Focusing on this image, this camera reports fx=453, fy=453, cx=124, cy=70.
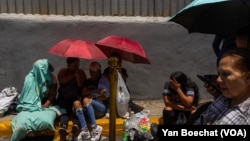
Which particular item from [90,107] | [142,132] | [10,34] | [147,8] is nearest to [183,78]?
[142,132]

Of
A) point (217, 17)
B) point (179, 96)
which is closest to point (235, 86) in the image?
point (217, 17)

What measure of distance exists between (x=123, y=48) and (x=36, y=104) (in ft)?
4.37

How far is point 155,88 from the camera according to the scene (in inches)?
274

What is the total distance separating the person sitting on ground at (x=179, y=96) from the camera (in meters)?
5.47

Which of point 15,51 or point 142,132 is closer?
point 142,132

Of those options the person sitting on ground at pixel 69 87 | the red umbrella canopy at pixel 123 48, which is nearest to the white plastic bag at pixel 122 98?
the red umbrella canopy at pixel 123 48

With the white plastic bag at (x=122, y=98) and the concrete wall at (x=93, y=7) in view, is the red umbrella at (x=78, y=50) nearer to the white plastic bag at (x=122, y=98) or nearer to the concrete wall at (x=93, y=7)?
the white plastic bag at (x=122, y=98)

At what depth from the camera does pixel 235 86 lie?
100 inches

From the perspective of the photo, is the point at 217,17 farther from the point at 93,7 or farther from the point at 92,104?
the point at 93,7

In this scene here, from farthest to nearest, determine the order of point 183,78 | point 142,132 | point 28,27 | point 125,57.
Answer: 1. point 28,27
2. point 125,57
3. point 183,78
4. point 142,132

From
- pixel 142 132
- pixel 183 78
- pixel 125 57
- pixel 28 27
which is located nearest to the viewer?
pixel 142 132

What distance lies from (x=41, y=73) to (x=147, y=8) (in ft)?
6.55

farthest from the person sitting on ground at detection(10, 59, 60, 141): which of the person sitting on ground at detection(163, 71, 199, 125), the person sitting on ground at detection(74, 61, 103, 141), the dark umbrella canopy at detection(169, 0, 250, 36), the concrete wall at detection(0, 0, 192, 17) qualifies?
the dark umbrella canopy at detection(169, 0, 250, 36)

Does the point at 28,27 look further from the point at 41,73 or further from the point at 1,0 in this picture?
the point at 41,73
